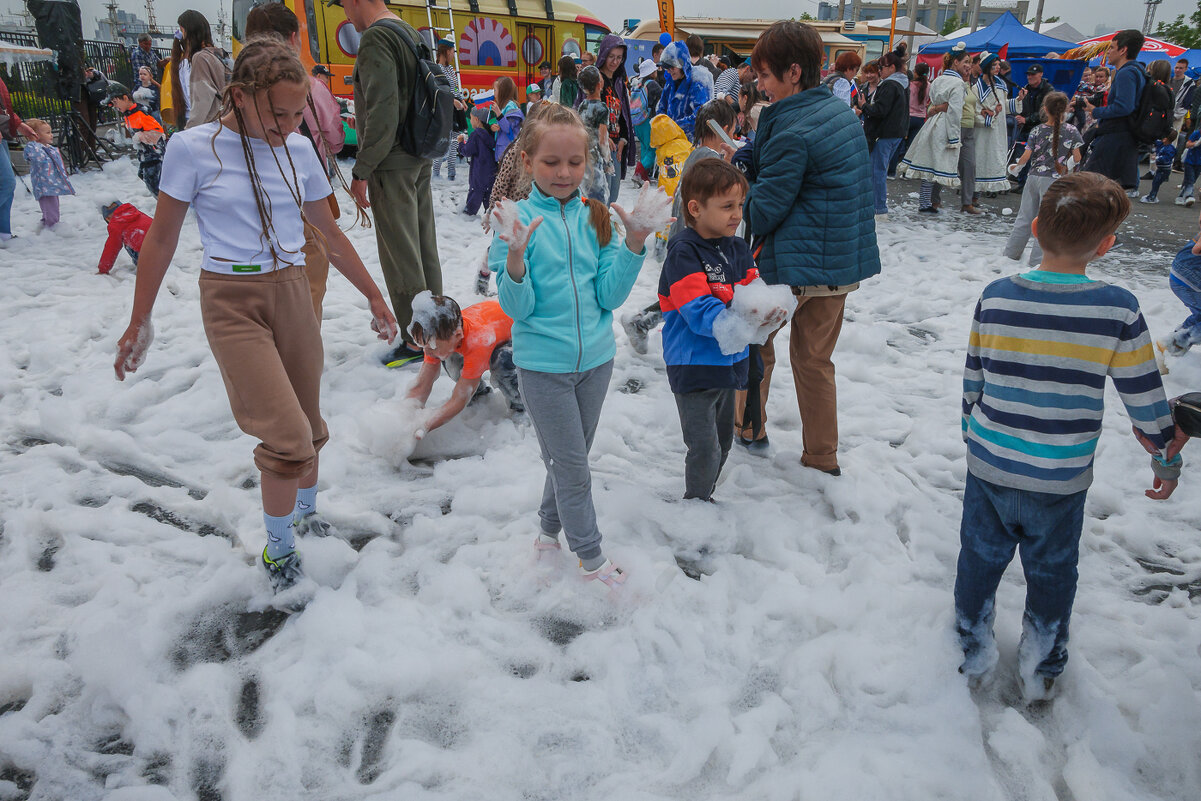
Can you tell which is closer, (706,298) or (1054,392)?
(1054,392)

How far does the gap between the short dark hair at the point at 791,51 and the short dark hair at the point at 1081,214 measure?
143cm

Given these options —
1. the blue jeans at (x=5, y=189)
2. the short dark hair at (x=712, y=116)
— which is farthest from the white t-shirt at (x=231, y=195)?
the blue jeans at (x=5, y=189)

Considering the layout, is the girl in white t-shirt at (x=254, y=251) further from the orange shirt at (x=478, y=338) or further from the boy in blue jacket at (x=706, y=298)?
the boy in blue jacket at (x=706, y=298)

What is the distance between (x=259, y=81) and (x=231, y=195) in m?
0.39

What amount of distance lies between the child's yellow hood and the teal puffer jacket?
4089 millimetres

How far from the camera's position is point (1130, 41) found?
22.9 ft

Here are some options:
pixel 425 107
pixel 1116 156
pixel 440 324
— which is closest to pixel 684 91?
pixel 1116 156

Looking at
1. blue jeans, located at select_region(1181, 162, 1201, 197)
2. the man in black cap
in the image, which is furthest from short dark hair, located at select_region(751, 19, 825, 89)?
blue jeans, located at select_region(1181, 162, 1201, 197)

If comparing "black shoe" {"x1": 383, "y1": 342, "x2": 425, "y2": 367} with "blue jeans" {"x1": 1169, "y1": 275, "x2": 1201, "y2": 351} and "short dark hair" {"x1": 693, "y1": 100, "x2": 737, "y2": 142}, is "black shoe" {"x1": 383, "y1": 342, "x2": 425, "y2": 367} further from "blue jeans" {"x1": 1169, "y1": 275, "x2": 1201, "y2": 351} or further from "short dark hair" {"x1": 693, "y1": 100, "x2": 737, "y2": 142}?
"blue jeans" {"x1": 1169, "y1": 275, "x2": 1201, "y2": 351}

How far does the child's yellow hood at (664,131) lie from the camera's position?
724cm

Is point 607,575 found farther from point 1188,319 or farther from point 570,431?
point 1188,319

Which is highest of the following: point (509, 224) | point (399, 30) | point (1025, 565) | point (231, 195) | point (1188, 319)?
point (399, 30)

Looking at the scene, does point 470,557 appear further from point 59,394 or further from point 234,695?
point 59,394

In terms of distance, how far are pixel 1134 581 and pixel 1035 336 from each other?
167cm
